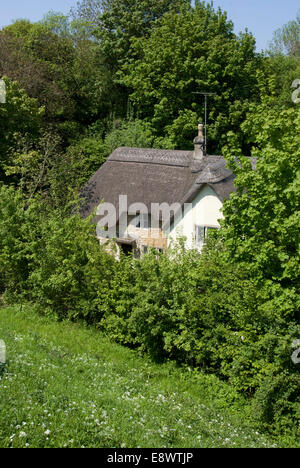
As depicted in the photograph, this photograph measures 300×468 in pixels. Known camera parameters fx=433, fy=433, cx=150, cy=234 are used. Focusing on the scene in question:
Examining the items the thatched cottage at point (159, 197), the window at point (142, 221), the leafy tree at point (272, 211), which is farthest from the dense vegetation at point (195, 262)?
the window at point (142, 221)

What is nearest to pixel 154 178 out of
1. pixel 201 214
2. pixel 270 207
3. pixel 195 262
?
pixel 201 214

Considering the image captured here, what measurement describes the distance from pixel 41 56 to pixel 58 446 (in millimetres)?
30661

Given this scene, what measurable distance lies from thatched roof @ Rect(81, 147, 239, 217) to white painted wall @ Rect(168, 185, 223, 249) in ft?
1.07

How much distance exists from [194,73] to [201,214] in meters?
13.5

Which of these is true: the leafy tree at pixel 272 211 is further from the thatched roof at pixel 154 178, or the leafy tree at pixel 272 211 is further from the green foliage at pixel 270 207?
the thatched roof at pixel 154 178

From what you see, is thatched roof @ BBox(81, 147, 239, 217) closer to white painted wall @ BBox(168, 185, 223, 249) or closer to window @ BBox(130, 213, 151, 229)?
white painted wall @ BBox(168, 185, 223, 249)

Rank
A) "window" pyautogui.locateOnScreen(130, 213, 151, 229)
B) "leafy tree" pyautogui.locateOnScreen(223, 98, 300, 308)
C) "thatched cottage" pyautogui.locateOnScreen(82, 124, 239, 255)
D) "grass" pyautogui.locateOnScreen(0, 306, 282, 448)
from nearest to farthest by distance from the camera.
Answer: "grass" pyautogui.locateOnScreen(0, 306, 282, 448), "leafy tree" pyautogui.locateOnScreen(223, 98, 300, 308), "thatched cottage" pyautogui.locateOnScreen(82, 124, 239, 255), "window" pyautogui.locateOnScreen(130, 213, 151, 229)

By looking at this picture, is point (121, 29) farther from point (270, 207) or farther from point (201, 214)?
point (270, 207)

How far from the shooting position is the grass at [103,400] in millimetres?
6254

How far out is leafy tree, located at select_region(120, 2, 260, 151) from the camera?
27.4 meters

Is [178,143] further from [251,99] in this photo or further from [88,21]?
[88,21]

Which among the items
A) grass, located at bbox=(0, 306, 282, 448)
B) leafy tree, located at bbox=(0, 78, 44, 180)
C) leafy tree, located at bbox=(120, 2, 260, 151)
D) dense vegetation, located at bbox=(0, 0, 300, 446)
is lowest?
grass, located at bbox=(0, 306, 282, 448)

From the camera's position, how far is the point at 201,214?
18203 millimetres

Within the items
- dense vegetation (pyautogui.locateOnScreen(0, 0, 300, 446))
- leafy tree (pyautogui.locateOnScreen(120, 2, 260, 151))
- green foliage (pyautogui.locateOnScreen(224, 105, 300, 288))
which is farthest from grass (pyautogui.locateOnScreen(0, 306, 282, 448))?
leafy tree (pyautogui.locateOnScreen(120, 2, 260, 151))
